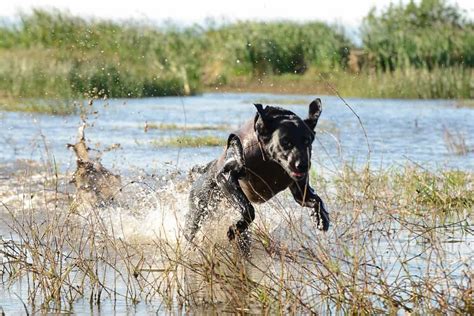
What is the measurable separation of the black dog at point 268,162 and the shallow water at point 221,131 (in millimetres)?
3532

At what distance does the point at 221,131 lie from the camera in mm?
20250

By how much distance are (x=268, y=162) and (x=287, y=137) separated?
37 cm

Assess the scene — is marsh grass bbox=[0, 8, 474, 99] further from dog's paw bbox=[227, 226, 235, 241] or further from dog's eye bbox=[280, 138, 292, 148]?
dog's eye bbox=[280, 138, 292, 148]

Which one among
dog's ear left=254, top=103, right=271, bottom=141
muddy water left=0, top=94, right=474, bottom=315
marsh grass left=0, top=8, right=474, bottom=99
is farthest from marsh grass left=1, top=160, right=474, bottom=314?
marsh grass left=0, top=8, right=474, bottom=99

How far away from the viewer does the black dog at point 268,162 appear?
8086 millimetres

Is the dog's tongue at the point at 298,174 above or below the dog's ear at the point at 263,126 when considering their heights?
below

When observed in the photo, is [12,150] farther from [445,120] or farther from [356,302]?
[356,302]

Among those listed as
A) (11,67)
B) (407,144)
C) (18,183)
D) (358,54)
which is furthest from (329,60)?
(18,183)

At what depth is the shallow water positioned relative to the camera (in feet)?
52.4

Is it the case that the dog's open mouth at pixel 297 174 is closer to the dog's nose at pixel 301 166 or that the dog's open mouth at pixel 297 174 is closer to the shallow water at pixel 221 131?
the dog's nose at pixel 301 166

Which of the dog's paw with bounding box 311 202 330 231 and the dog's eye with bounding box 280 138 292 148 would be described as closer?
the dog's eye with bounding box 280 138 292 148

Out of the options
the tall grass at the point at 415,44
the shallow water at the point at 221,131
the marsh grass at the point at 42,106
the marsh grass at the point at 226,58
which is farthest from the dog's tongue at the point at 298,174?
the tall grass at the point at 415,44

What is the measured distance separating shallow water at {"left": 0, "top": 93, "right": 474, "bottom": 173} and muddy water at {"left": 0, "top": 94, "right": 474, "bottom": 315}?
0.02 meters

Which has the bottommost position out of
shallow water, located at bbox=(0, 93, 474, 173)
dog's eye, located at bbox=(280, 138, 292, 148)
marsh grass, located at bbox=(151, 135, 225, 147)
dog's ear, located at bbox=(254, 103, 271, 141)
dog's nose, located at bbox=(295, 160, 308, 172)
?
shallow water, located at bbox=(0, 93, 474, 173)
